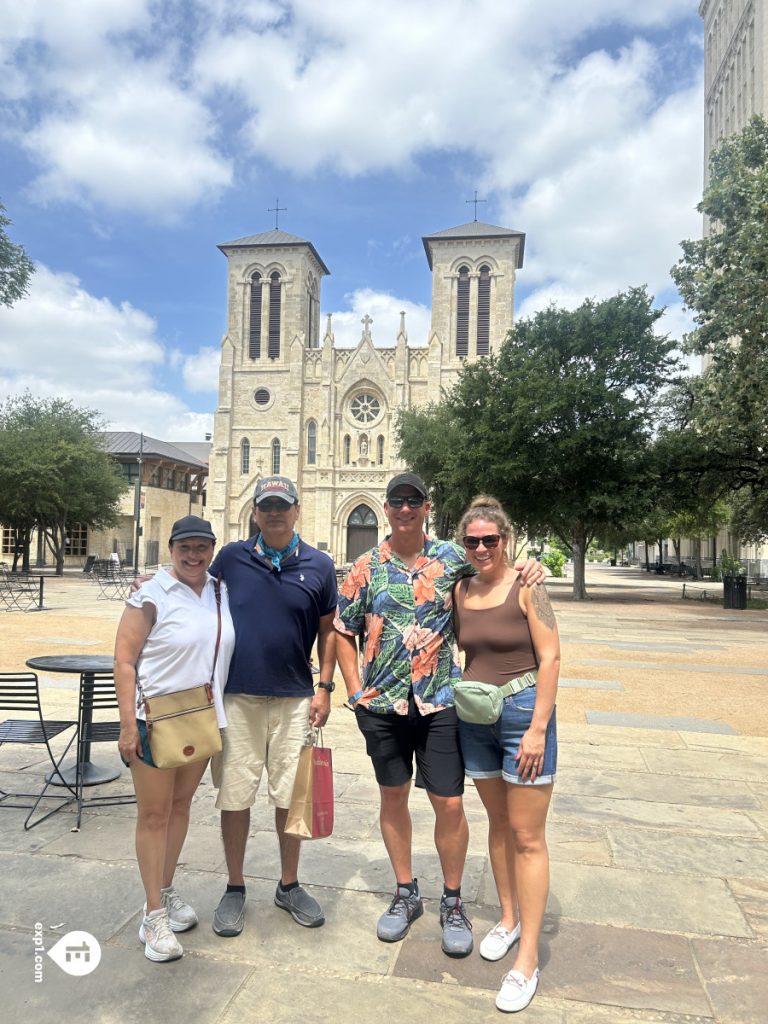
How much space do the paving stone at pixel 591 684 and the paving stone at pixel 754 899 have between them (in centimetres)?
529

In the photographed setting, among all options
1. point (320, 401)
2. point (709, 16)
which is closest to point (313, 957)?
point (320, 401)

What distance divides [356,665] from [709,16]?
7118 cm

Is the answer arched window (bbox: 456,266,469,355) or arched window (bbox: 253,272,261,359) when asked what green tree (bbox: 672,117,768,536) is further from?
arched window (bbox: 253,272,261,359)

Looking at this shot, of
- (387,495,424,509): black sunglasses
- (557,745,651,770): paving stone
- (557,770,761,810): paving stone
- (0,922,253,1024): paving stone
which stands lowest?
(557,745,651,770): paving stone

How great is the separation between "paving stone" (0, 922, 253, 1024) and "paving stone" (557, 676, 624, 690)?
6902 mm

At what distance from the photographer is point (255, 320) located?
186 feet

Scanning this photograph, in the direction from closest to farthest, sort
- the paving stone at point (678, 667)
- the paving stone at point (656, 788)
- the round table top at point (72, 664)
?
the round table top at point (72, 664) → the paving stone at point (656, 788) → the paving stone at point (678, 667)

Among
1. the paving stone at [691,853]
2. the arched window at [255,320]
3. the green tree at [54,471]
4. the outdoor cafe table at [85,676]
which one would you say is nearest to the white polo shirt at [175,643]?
the outdoor cafe table at [85,676]

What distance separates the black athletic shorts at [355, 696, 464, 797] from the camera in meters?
3.17

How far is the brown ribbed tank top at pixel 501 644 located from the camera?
9.82 ft

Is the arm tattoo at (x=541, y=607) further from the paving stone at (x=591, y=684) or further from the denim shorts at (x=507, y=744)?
the paving stone at (x=591, y=684)

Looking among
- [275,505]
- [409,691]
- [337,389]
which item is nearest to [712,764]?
[409,691]

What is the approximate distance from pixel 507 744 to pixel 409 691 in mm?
464

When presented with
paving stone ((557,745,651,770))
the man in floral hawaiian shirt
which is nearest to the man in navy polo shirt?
the man in floral hawaiian shirt
